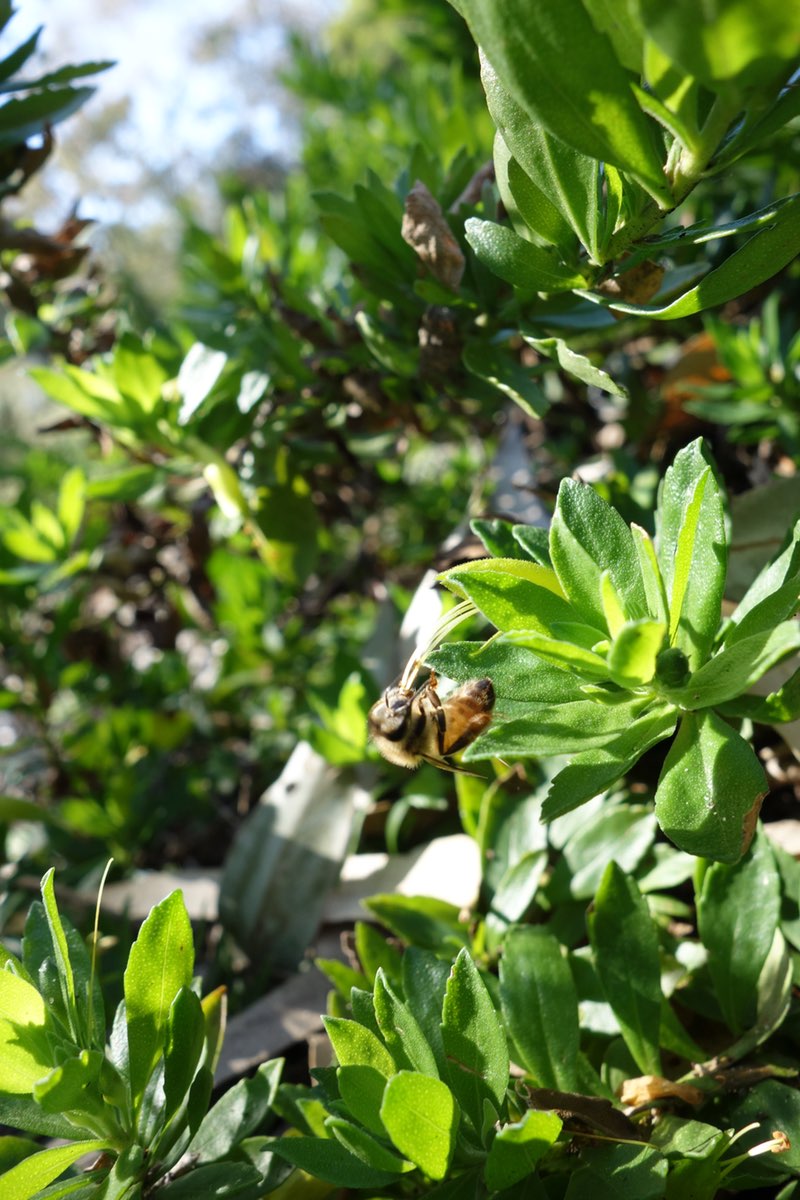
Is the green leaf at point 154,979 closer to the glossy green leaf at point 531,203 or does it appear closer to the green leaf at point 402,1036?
the green leaf at point 402,1036

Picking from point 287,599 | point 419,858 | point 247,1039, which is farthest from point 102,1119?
point 287,599

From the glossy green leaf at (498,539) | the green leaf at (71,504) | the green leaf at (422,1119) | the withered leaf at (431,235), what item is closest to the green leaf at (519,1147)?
the green leaf at (422,1119)

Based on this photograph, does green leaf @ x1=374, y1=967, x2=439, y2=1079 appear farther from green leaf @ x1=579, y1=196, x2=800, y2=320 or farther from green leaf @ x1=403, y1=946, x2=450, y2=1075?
green leaf @ x1=579, y1=196, x2=800, y2=320

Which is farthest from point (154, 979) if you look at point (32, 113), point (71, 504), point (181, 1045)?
point (32, 113)

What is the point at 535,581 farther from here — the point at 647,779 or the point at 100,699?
the point at 100,699

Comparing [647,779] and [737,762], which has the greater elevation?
[737,762]
